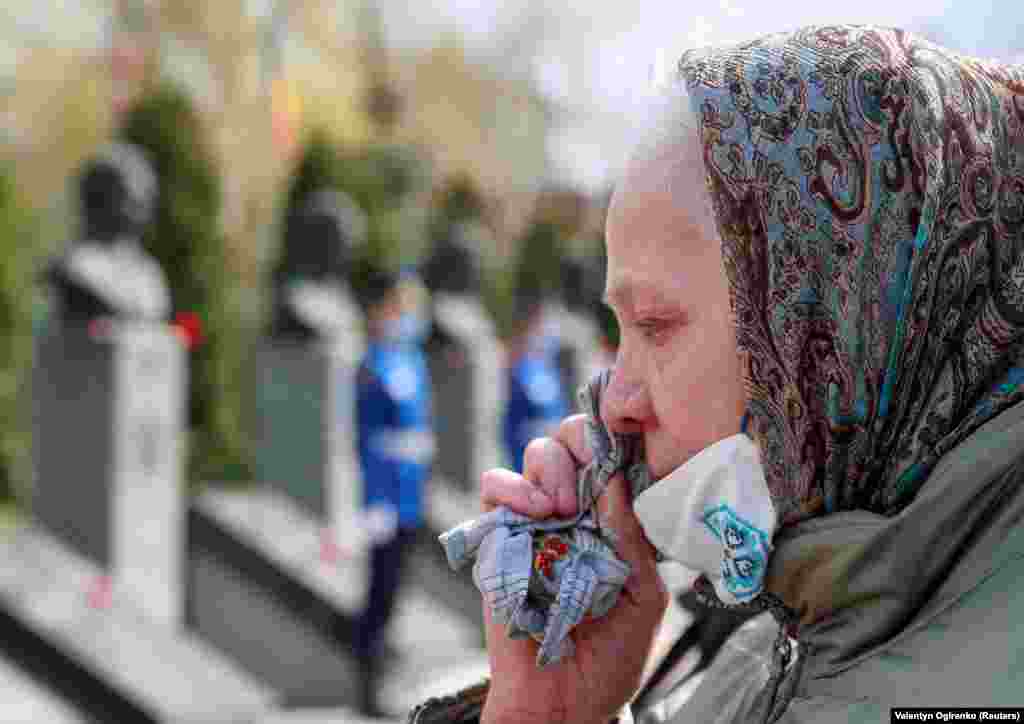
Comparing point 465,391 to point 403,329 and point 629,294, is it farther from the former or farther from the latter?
point 629,294

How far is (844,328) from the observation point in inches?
43.6

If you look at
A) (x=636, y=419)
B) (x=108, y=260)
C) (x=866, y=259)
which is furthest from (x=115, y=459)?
(x=866, y=259)

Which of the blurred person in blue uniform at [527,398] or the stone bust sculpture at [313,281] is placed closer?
the stone bust sculpture at [313,281]

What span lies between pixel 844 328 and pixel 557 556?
39 centimetres

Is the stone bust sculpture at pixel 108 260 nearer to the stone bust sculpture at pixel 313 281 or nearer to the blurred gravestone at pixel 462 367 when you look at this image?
the stone bust sculpture at pixel 313 281

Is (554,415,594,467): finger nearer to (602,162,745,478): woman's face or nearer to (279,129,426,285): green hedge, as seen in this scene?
(602,162,745,478): woman's face

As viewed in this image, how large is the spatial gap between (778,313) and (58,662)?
630cm

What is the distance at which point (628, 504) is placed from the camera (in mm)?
1356

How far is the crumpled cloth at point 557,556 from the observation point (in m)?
1.30

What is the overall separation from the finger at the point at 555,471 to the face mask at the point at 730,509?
183 millimetres

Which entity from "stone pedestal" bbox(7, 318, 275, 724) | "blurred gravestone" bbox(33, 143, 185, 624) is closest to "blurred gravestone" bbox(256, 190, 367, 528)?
"stone pedestal" bbox(7, 318, 275, 724)

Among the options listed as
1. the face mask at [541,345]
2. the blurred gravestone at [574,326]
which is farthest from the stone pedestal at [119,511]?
the blurred gravestone at [574,326]

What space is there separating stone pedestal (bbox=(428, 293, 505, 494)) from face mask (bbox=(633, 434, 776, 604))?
A: 11.5 metres

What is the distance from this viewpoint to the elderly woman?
1.04 m
